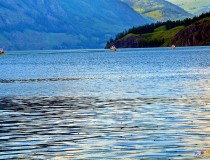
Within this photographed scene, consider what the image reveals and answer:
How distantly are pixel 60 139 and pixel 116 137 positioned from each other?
167 inches

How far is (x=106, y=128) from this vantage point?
160ft

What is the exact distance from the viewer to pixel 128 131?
153 feet

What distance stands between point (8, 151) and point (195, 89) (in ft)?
162

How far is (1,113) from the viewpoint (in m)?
63.2

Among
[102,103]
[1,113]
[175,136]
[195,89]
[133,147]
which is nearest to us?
[133,147]

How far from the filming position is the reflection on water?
38.6 metres

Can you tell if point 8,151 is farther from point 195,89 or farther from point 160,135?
point 195,89

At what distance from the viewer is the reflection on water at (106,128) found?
38.6 metres

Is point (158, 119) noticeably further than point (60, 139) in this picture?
Yes

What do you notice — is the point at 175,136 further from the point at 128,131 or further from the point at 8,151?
the point at 8,151

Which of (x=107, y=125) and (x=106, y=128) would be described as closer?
(x=106, y=128)

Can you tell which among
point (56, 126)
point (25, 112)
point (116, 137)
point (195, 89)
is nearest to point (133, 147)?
point (116, 137)

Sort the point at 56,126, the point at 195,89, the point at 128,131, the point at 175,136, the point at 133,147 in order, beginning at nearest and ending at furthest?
the point at 133,147
the point at 175,136
the point at 128,131
the point at 56,126
the point at 195,89

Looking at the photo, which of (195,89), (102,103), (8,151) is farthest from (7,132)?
(195,89)
